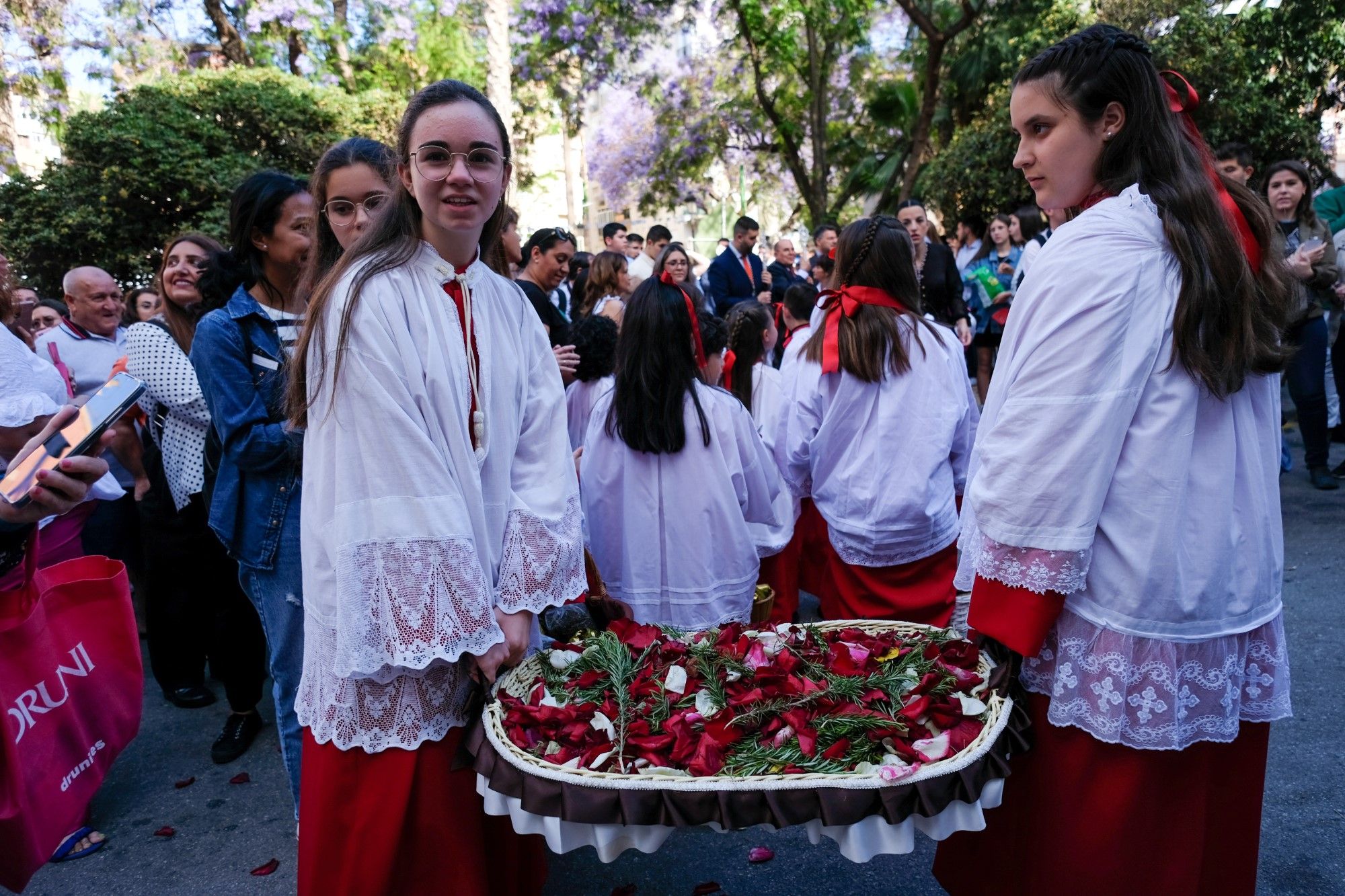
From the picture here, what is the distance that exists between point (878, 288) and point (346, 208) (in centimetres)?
221

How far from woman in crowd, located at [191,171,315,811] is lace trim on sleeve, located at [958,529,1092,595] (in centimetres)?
190

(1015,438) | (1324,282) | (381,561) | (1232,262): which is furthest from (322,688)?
(1324,282)

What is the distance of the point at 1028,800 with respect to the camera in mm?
2133

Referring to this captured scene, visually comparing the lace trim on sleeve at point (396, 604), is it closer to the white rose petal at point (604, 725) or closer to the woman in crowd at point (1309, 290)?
the white rose petal at point (604, 725)

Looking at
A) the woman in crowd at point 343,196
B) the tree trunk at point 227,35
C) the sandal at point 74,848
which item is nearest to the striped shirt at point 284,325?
the woman in crowd at point 343,196

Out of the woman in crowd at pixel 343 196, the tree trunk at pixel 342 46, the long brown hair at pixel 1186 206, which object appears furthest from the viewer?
the tree trunk at pixel 342 46

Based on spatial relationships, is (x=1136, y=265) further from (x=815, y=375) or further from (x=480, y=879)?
(x=815, y=375)

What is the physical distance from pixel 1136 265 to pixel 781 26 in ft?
48.5

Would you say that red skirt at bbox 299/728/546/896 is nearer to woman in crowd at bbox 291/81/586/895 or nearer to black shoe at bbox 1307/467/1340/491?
woman in crowd at bbox 291/81/586/895

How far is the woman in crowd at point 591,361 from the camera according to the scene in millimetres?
4324

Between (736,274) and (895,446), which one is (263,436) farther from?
(736,274)

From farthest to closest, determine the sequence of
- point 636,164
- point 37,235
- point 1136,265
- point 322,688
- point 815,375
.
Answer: point 636,164
point 37,235
point 815,375
point 322,688
point 1136,265

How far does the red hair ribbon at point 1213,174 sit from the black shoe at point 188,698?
4.51m

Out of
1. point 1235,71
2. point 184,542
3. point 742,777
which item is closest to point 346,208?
point 742,777
